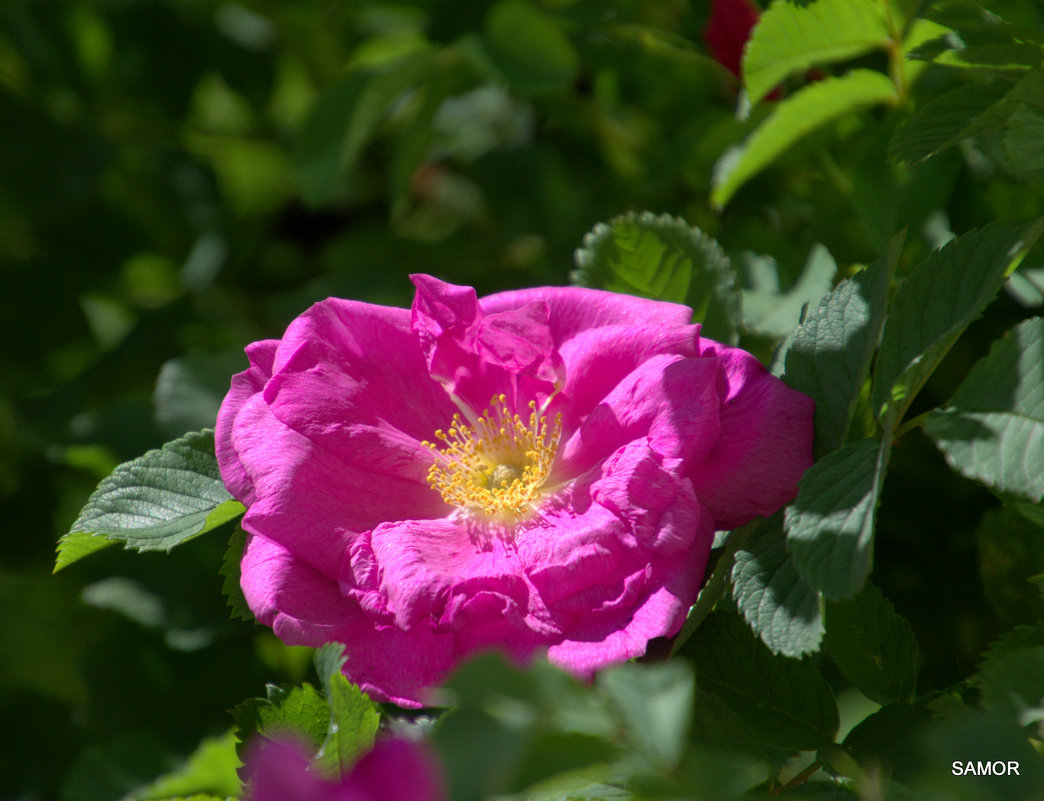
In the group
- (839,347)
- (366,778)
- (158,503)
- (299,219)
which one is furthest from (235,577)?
(299,219)

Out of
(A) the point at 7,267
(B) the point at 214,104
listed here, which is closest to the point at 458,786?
(A) the point at 7,267

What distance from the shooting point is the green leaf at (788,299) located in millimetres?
867

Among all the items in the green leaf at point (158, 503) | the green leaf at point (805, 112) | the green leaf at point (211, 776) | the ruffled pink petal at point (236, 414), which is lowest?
the green leaf at point (211, 776)

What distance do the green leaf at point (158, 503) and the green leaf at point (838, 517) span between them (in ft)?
1.32

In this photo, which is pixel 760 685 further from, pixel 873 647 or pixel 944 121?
pixel 944 121

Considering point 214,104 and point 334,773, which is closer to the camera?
point 334,773

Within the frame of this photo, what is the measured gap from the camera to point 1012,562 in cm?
77

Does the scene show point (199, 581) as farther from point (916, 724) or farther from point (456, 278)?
point (916, 724)

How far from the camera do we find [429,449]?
81cm

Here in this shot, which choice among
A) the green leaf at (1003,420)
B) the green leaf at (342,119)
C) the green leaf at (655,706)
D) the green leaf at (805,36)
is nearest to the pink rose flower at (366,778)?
the green leaf at (655,706)

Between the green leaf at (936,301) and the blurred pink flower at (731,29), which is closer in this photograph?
the green leaf at (936,301)

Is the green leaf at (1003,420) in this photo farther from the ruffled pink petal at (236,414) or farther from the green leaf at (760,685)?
the ruffled pink petal at (236,414)

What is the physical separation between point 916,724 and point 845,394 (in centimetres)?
23

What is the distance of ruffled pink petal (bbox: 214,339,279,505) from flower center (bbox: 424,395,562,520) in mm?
147
